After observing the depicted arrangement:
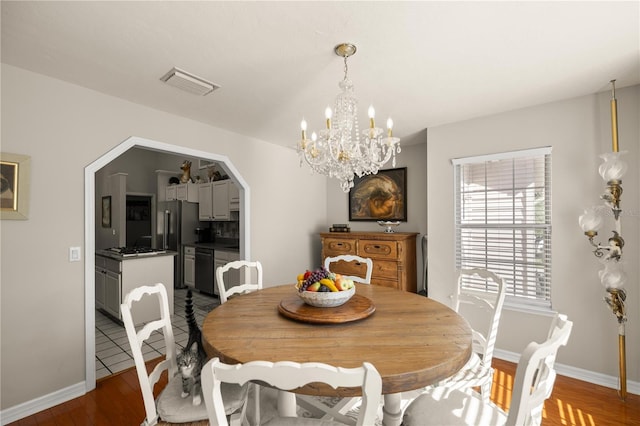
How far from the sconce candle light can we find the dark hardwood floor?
0.19 m

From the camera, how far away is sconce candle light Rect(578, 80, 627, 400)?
2.39m

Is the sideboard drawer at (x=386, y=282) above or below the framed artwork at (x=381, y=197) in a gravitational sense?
below

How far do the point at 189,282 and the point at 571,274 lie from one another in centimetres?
575

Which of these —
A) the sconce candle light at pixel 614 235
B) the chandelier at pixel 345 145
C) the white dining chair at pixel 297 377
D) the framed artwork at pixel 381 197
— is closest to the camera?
the white dining chair at pixel 297 377

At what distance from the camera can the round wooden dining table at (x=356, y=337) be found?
1.18 metres

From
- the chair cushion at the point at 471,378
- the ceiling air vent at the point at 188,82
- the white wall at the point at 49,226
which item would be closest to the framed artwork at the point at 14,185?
the white wall at the point at 49,226

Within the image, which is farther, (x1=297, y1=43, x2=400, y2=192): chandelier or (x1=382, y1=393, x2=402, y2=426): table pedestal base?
(x1=297, y1=43, x2=400, y2=192): chandelier

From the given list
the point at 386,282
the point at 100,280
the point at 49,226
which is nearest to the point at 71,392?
the point at 49,226

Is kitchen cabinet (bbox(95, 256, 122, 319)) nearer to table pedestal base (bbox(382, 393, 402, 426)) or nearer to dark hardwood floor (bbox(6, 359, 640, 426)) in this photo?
dark hardwood floor (bbox(6, 359, 640, 426))

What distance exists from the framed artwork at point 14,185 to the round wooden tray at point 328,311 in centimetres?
201

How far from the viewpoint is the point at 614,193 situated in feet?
7.95

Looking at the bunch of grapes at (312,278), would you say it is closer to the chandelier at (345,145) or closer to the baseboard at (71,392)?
the chandelier at (345,145)

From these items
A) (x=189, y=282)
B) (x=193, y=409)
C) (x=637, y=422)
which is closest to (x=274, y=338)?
(x=193, y=409)

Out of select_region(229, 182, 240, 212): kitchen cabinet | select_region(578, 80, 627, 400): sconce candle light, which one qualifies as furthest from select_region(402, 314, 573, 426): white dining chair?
select_region(229, 182, 240, 212): kitchen cabinet
